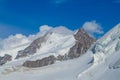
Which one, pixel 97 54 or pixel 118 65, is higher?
pixel 97 54

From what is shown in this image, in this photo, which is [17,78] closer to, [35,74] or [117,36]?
[35,74]

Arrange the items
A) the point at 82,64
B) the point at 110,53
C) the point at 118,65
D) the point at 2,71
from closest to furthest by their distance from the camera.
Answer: the point at 118,65
the point at 110,53
the point at 82,64
the point at 2,71

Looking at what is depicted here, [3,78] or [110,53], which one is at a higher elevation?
[3,78]

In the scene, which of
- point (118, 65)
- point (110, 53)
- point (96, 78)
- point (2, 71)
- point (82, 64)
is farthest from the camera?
point (2, 71)

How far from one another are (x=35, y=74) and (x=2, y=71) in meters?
16.8

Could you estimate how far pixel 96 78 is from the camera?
445 ft

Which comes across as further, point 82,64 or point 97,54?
point 82,64

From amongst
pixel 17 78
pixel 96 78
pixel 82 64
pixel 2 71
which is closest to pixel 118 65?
pixel 96 78

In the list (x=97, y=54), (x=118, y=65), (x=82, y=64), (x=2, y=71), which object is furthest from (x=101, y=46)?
(x=2, y=71)

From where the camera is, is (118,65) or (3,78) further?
(3,78)

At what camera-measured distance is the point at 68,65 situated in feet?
586

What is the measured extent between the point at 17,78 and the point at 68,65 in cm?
1860

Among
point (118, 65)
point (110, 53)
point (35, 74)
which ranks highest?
point (35, 74)

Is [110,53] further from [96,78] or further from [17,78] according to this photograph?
[17,78]
